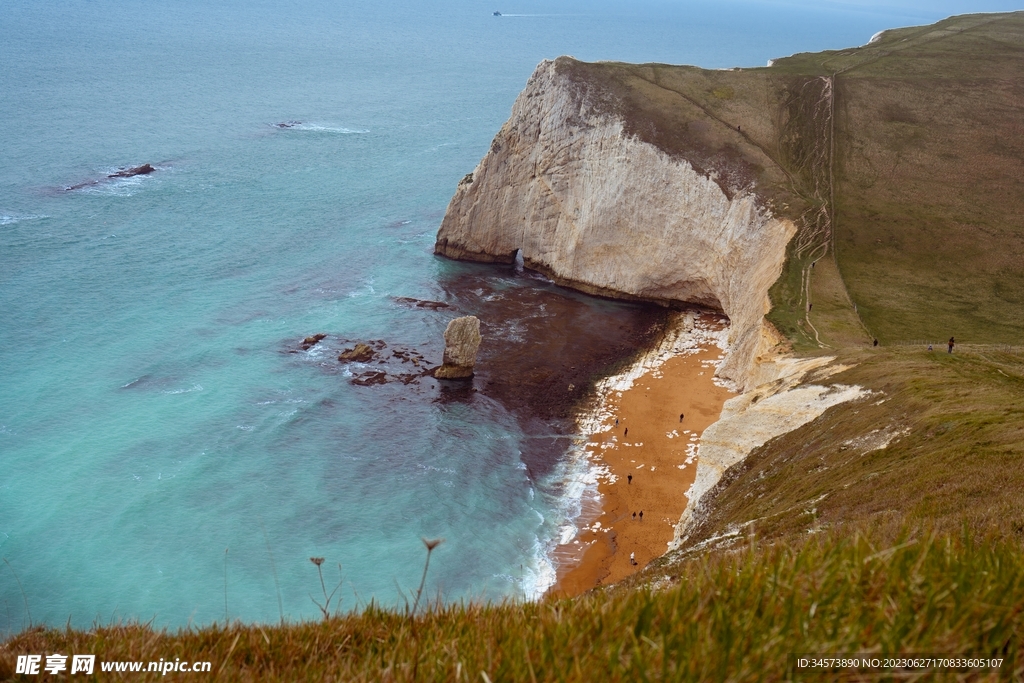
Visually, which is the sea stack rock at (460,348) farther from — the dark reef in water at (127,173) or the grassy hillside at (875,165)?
the dark reef in water at (127,173)

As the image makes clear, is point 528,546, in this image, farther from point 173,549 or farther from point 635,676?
point 635,676

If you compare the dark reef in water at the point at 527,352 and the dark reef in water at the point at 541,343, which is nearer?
the dark reef in water at the point at 541,343

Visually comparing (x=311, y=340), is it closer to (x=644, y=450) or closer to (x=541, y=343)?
(x=541, y=343)

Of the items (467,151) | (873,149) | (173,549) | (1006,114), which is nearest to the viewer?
(173,549)

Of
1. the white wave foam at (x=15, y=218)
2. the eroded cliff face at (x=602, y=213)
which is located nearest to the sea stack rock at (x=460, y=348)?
the eroded cliff face at (x=602, y=213)

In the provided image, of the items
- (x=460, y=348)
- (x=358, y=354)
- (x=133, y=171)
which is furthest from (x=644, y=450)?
(x=133, y=171)

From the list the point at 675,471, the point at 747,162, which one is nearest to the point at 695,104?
the point at 747,162
